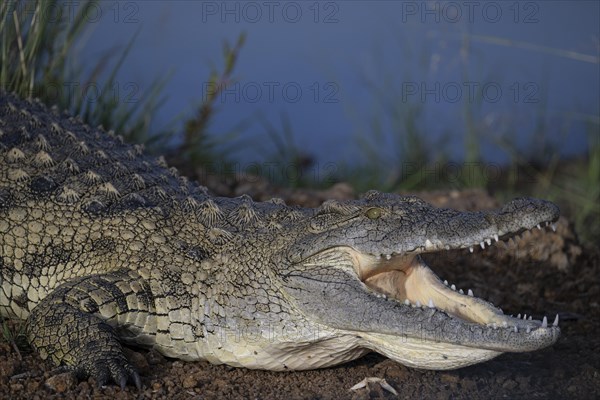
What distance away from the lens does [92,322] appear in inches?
162

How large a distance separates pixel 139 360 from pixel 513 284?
9.89 feet

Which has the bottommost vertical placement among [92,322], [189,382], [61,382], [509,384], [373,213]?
[509,384]

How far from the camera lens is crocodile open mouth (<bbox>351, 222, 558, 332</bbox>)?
3758mm

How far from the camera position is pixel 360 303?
3.84 m

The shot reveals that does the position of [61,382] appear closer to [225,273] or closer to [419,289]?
[225,273]

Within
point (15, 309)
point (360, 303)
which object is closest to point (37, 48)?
point (15, 309)

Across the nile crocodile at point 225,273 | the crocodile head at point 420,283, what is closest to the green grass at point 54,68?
the nile crocodile at point 225,273

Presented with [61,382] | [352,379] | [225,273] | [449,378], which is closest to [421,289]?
[449,378]

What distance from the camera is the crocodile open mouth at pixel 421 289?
3.76 m

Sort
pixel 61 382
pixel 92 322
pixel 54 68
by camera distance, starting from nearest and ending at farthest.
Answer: pixel 61 382 → pixel 92 322 → pixel 54 68

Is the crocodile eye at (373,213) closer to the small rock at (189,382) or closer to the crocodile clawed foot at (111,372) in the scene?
the small rock at (189,382)

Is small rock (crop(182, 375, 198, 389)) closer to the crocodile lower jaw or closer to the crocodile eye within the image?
the crocodile lower jaw

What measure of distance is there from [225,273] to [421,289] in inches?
40.6

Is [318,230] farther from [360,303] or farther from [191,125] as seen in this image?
[191,125]
